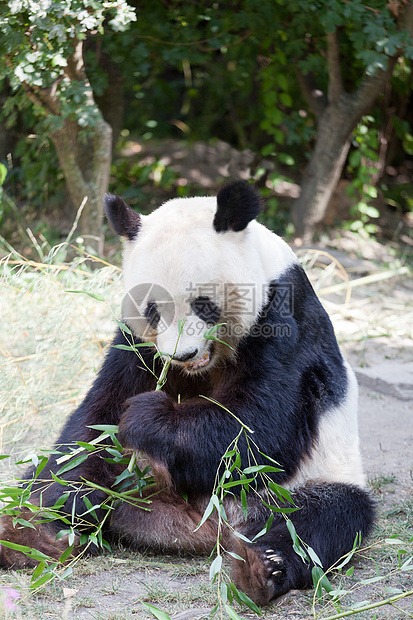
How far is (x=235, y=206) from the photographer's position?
2.88 metres

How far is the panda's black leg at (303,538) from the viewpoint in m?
2.64

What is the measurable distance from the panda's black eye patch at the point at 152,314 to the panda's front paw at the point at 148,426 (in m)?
0.33

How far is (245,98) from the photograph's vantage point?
1038 cm

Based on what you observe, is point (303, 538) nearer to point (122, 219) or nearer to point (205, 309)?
point (205, 309)

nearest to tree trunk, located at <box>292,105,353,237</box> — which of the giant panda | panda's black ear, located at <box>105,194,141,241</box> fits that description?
the giant panda

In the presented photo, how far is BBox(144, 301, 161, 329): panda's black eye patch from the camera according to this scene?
115 inches

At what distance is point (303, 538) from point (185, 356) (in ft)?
2.99

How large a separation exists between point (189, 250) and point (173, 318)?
0.97 feet

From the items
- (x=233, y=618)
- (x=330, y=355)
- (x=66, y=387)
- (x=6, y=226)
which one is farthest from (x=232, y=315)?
(x=6, y=226)

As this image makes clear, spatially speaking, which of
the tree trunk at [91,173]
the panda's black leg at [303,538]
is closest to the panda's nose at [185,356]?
the panda's black leg at [303,538]

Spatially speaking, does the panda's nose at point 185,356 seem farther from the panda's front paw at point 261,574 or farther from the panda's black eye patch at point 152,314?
the panda's front paw at point 261,574

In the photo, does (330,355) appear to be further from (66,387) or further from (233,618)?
(66,387)

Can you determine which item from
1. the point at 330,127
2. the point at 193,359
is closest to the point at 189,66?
the point at 330,127

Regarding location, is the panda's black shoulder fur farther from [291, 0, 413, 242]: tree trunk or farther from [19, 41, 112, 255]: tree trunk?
[291, 0, 413, 242]: tree trunk
